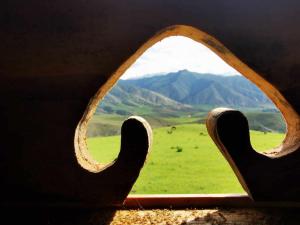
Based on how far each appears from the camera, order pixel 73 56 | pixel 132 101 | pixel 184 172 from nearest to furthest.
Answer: pixel 73 56 → pixel 184 172 → pixel 132 101

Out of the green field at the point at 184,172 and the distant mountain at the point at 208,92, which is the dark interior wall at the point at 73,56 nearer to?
the green field at the point at 184,172

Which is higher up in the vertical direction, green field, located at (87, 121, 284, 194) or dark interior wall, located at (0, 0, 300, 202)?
dark interior wall, located at (0, 0, 300, 202)

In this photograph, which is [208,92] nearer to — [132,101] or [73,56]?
[132,101]

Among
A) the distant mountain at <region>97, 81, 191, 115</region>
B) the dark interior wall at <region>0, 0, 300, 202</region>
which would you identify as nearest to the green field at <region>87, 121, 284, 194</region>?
the dark interior wall at <region>0, 0, 300, 202</region>

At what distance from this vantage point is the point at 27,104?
379 centimetres

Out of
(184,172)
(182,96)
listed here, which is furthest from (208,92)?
(184,172)

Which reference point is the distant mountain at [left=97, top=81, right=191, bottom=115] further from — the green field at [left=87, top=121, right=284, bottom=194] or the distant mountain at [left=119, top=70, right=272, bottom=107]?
the green field at [left=87, top=121, right=284, bottom=194]

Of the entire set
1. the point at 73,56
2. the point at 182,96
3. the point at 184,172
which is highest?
the point at 73,56

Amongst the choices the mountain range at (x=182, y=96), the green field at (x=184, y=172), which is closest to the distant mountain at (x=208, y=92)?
the mountain range at (x=182, y=96)

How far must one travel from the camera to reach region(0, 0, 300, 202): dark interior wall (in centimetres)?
368

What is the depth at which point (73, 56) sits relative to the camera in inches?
147

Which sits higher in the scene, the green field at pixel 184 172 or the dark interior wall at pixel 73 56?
the dark interior wall at pixel 73 56

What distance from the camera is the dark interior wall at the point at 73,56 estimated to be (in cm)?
368

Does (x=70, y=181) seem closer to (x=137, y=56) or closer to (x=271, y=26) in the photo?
(x=137, y=56)
